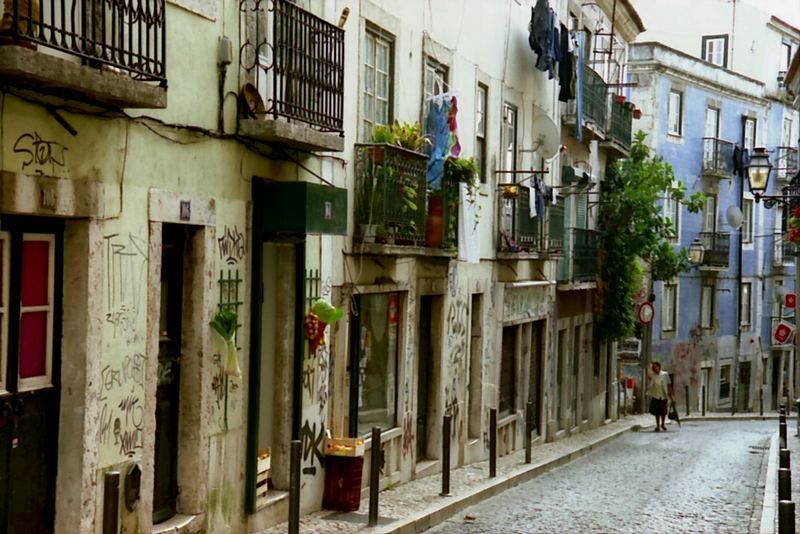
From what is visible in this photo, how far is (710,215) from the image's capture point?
139 feet

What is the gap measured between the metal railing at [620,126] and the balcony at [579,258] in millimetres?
2613

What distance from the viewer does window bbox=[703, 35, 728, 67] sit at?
146 feet

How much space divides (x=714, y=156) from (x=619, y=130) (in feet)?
48.0

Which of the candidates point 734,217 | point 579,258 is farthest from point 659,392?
point 734,217

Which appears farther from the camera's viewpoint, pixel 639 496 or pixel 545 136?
pixel 545 136

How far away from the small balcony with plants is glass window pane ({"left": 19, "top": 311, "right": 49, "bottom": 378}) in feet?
18.3

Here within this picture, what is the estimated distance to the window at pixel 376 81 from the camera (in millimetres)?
13312

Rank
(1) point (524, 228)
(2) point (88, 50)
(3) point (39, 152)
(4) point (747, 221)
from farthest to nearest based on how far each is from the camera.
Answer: (4) point (747, 221)
(1) point (524, 228)
(2) point (88, 50)
(3) point (39, 152)

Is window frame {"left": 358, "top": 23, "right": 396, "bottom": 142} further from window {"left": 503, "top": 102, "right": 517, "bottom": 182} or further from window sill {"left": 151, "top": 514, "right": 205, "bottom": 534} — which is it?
window {"left": 503, "top": 102, "right": 517, "bottom": 182}

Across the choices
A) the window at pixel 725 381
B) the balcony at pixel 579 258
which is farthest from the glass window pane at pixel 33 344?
the window at pixel 725 381

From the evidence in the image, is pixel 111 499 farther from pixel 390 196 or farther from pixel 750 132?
pixel 750 132

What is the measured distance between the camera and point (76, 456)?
768cm

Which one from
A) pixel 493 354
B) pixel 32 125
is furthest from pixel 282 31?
pixel 493 354

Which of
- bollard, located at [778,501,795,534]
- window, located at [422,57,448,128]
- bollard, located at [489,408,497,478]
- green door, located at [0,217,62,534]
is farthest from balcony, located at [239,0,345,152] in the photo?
bollard, located at [489,408,497,478]
